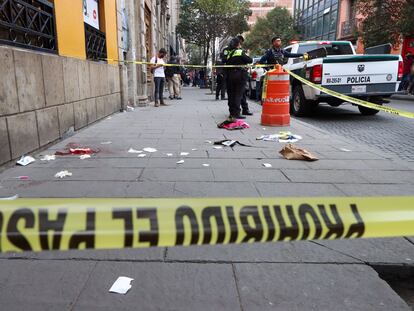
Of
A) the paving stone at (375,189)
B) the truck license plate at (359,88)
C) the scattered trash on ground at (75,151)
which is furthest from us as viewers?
the truck license plate at (359,88)

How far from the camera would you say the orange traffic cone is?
7754 millimetres

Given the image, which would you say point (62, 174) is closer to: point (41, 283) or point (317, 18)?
point (41, 283)

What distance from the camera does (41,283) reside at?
85.0 inches

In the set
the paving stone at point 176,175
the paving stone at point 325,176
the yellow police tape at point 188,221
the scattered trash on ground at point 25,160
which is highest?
the yellow police tape at point 188,221

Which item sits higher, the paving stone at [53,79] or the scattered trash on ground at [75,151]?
the paving stone at [53,79]

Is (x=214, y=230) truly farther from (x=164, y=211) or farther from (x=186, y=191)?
(x=186, y=191)

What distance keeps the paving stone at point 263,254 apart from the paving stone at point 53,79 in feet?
13.2

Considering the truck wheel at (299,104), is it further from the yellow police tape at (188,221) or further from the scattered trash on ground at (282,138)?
the yellow police tape at (188,221)

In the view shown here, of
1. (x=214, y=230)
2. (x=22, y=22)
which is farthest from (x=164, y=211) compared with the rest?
(x=22, y=22)

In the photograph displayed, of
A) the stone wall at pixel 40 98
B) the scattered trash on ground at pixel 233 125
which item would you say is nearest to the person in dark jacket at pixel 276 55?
the scattered trash on ground at pixel 233 125

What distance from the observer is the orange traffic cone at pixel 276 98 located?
775cm

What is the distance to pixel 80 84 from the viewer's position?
23.3 feet

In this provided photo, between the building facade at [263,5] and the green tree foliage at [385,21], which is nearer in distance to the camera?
the green tree foliage at [385,21]

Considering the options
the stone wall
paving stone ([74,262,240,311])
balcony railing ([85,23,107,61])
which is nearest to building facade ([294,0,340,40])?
balcony railing ([85,23,107,61])
